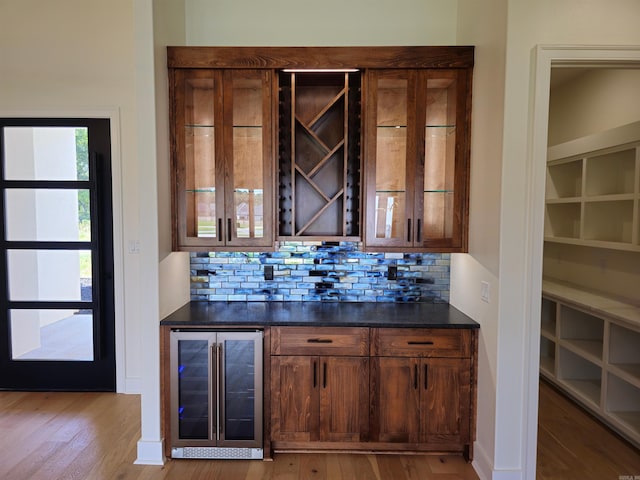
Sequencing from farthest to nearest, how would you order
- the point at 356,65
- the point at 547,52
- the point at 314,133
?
the point at 314,133 < the point at 356,65 < the point at 547,52

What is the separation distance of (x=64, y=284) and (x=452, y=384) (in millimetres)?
3260

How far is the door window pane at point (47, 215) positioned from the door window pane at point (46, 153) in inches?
5.5

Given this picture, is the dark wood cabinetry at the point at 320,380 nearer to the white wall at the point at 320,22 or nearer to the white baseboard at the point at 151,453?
the white baseboard at the point at 151,453

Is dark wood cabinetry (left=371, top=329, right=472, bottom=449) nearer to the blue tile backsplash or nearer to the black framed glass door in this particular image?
the blue tile backsplash

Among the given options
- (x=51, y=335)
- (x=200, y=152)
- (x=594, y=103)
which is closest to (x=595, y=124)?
(x=594, y=103)

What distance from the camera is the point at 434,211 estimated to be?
8.01 feet

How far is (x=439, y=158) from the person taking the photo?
95.5 inches

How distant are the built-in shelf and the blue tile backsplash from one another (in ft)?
3.83

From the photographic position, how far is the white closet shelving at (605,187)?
2.68 meters

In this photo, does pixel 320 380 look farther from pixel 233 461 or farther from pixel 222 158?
pixel 222 158

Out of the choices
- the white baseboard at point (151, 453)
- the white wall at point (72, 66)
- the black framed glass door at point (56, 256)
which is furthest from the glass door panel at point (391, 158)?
the black framed glass door at point (56, 256)

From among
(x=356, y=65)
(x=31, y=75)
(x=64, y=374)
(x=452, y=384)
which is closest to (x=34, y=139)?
(x=31, y=75)

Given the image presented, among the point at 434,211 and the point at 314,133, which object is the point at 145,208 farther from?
the point at 434,211

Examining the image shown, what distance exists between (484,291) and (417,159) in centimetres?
95
